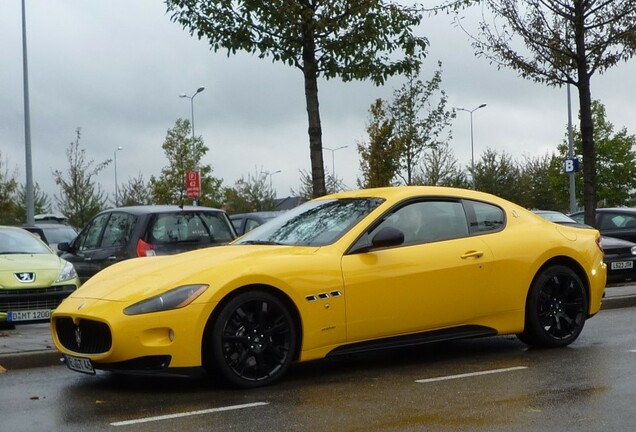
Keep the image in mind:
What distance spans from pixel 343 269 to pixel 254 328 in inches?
34.1

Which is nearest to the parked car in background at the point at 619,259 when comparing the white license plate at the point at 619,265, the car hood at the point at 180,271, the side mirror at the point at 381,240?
the white license plate at the point at 619,265

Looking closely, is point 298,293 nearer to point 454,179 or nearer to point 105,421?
point 105,421

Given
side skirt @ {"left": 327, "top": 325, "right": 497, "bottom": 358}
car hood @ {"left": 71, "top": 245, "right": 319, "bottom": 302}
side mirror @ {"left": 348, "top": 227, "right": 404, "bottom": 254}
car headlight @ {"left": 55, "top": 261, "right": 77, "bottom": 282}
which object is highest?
side mirror @ {"left": 348, "top": 227, "right": 404, "bottom": 254}

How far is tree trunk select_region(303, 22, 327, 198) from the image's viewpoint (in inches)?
549

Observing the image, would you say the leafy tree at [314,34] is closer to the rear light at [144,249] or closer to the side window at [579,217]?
the rear light at [144,249]

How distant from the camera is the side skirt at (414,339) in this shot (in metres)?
7.67

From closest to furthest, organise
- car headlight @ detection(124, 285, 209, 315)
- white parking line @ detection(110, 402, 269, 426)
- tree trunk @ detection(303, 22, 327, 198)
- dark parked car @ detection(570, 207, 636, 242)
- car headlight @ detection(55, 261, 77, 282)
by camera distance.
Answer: white parking line @ detection(110, 402, 269, 426)
car headlight @ detection(124, 285, 209, 315)
car headlight @ detection(55, 261, 77, 282)
tree trunk @ detection(303, 22, 327, 198)
dark parked car @ detection(570, 207, 636, 242)

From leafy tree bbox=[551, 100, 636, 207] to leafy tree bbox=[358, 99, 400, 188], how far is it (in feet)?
81.5

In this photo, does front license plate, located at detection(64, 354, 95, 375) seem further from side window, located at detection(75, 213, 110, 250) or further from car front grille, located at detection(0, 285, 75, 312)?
side window, located at detection(75, 213, 110, 250)

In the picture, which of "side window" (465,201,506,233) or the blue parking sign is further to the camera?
Result: the blue parking sign

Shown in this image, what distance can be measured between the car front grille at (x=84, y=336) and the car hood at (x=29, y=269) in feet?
13.5

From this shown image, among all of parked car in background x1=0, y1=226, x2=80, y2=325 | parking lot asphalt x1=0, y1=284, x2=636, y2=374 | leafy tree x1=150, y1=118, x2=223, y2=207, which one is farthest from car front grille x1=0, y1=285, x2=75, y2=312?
leafy tree x1=150, y1=118, x2=223, y2=207

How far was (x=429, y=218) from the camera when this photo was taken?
8.33m

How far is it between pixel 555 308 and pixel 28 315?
242 inches
